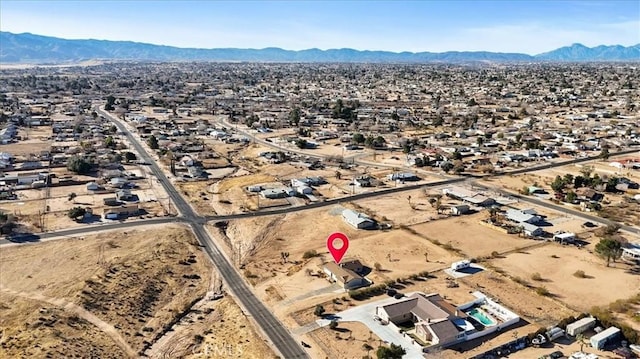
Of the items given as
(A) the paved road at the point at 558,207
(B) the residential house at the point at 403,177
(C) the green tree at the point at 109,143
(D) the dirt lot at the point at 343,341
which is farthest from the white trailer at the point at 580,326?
(C) the green tree at the point at 109,143

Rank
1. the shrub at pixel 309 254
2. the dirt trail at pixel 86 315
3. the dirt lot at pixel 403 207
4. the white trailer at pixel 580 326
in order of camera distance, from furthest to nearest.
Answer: the dirt lot at pixel 403 207 → the shrub at pixel 309 254 → the white trailer at pixel 580 326 → the dirt trail at pixel 86 315

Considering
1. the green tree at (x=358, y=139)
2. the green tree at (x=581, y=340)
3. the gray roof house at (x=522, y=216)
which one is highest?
the green tree at (x=358, y=139)

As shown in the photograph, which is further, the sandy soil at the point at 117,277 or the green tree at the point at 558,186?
the green tree at the point at 558,186

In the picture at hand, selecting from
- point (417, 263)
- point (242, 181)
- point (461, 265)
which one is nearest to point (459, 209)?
point (417, 263)

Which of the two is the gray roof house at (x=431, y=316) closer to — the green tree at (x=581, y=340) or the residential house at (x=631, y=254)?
the green tree at (x=581, y=340)

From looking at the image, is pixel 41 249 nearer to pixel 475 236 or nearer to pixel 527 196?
pixel 475 236

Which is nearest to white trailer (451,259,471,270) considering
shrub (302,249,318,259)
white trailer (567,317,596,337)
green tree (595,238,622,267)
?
white trailer (567,317,596,337)

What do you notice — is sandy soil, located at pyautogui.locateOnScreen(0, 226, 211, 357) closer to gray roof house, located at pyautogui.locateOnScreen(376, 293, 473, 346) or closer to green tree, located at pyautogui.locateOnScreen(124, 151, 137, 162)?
gray roof house, located at pyautogui.locateOnScreen(376, 293, 473, 346)

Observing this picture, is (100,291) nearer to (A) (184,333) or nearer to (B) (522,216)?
(A) (184,333)
